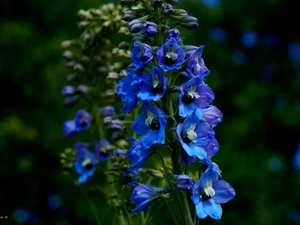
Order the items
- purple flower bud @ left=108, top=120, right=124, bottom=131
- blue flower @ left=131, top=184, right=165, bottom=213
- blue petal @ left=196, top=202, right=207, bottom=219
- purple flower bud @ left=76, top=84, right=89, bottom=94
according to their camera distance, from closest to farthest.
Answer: blue petal @ left=196, top=202, right=207, bottom=219, blue flower @ left=131, top=184, right=165, bottom=213, purple flower bud @ left=108, top=120, right=124, bottom=131, purple flower bud @ left=76, top=84, right=89, bottom=94

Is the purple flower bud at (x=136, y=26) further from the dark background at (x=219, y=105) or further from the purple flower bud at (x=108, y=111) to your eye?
the dark background at (x=219, y=105)

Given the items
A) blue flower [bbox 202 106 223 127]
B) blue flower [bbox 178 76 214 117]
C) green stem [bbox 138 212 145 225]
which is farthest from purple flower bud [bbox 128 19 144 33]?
green stem [bbox 138 212 145 225]

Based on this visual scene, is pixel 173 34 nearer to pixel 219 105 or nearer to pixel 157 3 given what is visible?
pixel 157 3

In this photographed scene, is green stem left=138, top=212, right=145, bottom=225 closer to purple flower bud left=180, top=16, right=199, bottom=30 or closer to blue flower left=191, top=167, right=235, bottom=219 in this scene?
blue flower left=191, top=167, right=235, bottom=219

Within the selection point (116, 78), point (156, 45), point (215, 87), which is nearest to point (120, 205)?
point (116, 78)

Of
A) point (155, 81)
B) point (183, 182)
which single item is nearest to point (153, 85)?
point (155, 81)

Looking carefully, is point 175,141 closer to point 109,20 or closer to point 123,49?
point 123,49
